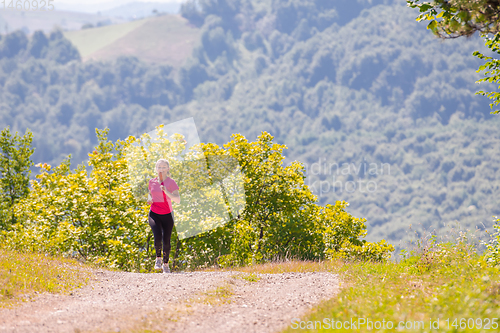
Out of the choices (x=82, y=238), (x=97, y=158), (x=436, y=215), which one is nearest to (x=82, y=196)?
(x=82, y=238)

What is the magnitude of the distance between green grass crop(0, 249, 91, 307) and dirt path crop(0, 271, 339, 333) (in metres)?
0.29

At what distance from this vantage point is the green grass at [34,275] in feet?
21.9

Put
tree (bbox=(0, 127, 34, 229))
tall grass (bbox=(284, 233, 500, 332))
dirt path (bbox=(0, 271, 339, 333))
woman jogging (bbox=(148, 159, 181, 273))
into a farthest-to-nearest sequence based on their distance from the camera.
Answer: tree (bbox=(0, 127, 34, 229)) < woman jogging (bbox=(148, 159, 181, 273)) < dirt path (bbox=(0, 271, 339, 333)) < tall grass (bbox=(284, 233, 500, 332))

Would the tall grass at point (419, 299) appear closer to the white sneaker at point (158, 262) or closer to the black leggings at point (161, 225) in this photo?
the black leggings at point (161, 225)

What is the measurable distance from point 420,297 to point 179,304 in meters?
3.24

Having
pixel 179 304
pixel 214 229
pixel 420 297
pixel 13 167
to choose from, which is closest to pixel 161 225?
→ pixel 214 229

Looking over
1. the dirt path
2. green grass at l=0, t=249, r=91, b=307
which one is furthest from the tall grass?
green grass at l=0, t=249, r=91, b=307

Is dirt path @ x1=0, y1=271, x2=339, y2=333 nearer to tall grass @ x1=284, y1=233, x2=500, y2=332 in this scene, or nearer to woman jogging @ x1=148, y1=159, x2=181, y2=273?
tall grass @ x1=284, y1=233, x2=500, y2=332

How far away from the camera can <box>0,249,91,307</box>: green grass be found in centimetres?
666

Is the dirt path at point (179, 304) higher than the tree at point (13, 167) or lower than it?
lower

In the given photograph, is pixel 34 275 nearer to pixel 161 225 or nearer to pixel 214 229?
pixel 161 225

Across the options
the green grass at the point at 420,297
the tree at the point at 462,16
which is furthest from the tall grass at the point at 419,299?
the tree at the point at 462,16

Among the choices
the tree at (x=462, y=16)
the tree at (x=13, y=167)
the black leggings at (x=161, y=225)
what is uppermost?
the tree at (x=462, y=16)

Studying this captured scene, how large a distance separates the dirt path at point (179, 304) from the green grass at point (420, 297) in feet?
1.54
